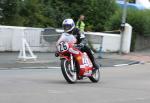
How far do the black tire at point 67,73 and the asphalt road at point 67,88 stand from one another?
6.4 inches

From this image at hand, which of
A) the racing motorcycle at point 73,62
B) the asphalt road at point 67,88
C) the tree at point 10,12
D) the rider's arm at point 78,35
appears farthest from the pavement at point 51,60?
the rider's arm at point 78,35

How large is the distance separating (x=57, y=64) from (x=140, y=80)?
548 centimetres

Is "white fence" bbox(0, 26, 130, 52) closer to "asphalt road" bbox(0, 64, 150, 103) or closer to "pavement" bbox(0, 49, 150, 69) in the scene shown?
"pavement" bbox(0, 49, 150, 69)

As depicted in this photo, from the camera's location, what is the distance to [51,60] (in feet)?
71.8

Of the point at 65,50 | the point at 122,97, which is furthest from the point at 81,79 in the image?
the point at 122,97

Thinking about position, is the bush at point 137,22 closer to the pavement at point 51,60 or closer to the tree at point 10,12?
the pavement at point 51,60

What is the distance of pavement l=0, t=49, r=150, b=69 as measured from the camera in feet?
64.8

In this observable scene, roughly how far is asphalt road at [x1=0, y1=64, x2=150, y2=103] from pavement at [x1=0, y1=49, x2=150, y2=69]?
170cm

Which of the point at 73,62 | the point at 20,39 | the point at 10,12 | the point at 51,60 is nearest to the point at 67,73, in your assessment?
the point at 73,62

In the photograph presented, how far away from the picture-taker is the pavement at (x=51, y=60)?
19750 millimetres

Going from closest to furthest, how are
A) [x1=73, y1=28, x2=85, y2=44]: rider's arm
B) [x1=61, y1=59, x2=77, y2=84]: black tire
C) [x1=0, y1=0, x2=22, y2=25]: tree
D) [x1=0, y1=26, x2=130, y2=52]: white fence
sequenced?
[x1=61, y1=59, x2=77, y2=84]: black tire → [x1=73, y1=28, x2=85, y2=44]: rider's arm → [x1=0, y1=26, x2=130, y2=52]: white fence → [x1=0, y1=0, x2=22, y2=25]: tree

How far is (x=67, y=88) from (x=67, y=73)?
1.03 m

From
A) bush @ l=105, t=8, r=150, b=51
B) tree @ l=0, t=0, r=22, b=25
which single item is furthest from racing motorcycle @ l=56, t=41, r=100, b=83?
tree @ l=0, t=0, r=22, b=25

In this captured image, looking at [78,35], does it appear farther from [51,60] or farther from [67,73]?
[51,60]
